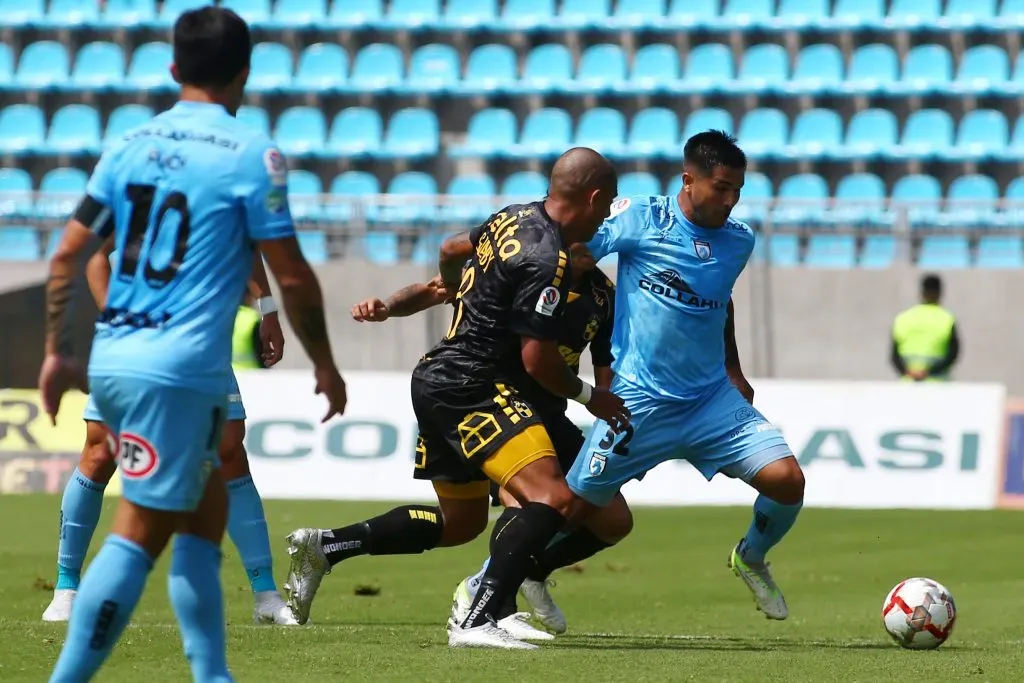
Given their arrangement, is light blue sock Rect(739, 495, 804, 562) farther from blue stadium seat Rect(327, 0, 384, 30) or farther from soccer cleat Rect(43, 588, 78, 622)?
blue stadium seat Rect(327, 0, 384, 30)

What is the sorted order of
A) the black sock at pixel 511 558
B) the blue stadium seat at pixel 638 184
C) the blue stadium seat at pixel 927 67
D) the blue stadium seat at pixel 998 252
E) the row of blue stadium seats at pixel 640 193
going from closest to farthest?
1. the black sock at pixel 511 558
2. the row of blue stadium seats at pixel 640 193
3. the blue stadium seat at pixel 998 252
4. the blue stadium seat at pixel 638 184
5. the blue stadium seat at pixel 927 67

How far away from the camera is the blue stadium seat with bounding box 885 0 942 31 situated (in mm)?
23766

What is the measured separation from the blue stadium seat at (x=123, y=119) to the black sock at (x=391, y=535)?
53.8 ft

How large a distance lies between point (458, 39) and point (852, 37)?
232 inches

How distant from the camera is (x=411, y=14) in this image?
24.5 meters

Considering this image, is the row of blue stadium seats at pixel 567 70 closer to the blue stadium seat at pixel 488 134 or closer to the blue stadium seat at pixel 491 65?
the blue stadium seat at pixel 491 65

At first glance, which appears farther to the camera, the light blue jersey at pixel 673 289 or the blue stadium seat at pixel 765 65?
the blue stadium seat at pixel 765 65

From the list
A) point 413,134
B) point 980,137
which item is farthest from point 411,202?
point 980,137

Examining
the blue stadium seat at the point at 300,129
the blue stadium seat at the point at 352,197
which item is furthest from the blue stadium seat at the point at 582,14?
the blue stadium seat at the point at 300,129

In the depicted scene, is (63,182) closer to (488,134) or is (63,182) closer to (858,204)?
(488,134)

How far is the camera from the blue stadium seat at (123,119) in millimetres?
23297

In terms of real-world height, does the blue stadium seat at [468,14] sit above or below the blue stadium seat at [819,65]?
above

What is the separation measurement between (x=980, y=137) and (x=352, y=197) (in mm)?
9279

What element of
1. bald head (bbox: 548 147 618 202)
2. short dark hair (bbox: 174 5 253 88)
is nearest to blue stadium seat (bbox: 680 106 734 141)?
bald head (bbox: 548 147 618 202)
